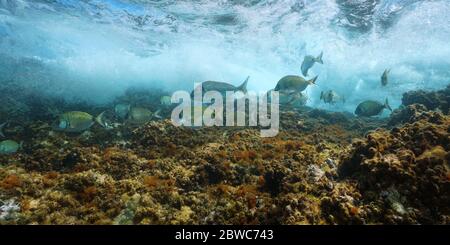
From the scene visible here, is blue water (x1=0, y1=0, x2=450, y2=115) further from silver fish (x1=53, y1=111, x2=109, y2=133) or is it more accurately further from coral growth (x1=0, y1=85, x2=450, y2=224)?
silver fish (x1=53, y1=111, x2=109, y2=133)

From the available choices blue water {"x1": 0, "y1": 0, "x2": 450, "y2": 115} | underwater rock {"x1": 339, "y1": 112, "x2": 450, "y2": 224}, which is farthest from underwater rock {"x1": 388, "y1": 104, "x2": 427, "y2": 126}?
blue water {"x1": 0, "y1": 0, "x2": 450, "y2": 115}

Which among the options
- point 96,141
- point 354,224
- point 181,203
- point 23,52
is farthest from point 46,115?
point 23,52

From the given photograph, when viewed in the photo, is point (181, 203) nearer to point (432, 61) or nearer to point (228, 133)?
point (228, 133)

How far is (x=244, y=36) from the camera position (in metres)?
29.9

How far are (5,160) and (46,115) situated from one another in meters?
6.05

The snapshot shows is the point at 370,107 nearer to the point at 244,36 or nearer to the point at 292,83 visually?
the point at 292,83

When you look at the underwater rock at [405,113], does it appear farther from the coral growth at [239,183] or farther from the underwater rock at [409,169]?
the underwater rock at [409,169]

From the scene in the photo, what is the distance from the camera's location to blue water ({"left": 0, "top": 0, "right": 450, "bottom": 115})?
69.0ft

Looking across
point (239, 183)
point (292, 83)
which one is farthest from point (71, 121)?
point (292, 83)

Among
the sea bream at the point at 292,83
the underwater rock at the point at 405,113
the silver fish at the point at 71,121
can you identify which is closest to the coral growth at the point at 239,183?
the silver fish at the point at 71,121

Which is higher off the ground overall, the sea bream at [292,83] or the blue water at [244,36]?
the blue water at [244,36]

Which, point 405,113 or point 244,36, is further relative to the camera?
point 244,36

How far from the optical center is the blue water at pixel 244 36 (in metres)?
21.0

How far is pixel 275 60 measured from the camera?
42.3m
